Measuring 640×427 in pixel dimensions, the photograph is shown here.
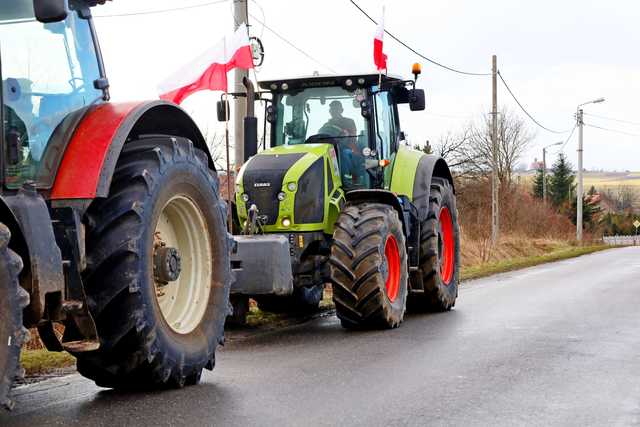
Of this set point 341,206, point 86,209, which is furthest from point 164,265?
point 341,206

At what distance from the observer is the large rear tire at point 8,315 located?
442cm

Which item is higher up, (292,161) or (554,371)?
(292,161)

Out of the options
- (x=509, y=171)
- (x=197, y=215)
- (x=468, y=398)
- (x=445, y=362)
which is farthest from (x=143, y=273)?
(x=509, y=171)

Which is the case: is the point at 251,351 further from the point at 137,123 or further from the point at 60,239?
the point at 60,239

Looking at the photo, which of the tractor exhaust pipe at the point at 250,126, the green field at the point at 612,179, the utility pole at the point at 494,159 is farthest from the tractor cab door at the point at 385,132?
the green field at the point at 612,179

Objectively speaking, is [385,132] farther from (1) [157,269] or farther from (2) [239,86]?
(1) [157,269]

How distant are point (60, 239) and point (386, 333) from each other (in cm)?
482

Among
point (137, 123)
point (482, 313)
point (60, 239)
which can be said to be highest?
point (137, 123)

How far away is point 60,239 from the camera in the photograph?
5.27 metres

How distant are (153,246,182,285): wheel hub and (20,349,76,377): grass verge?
1.72 meters

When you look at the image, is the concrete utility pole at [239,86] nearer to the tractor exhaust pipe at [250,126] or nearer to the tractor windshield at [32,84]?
the tractor exhaust pipe at [250,126]

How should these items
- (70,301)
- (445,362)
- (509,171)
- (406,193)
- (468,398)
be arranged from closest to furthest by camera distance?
(70,301)
(468,398)
(445,362)
(406,193)
(509,171)

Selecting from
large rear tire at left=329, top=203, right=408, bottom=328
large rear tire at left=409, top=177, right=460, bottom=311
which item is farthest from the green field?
large rear tire at left=329, top=203, right=408, bottom=328

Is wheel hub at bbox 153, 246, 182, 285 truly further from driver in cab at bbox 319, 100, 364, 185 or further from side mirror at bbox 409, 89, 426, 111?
side mirror at bbox 409, 89, 426, 111
